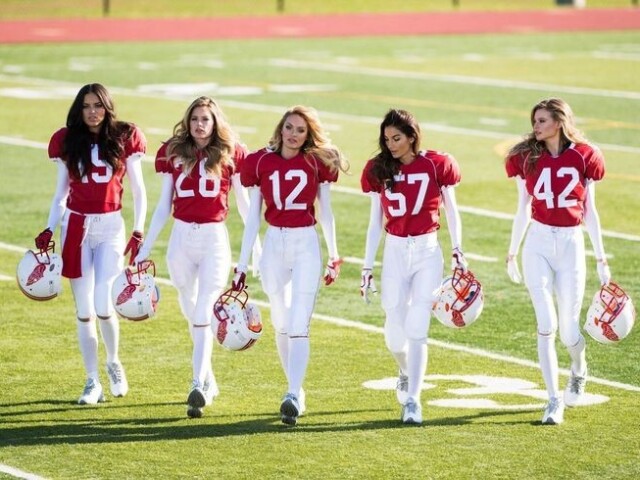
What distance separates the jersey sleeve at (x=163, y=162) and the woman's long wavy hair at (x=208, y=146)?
36mm

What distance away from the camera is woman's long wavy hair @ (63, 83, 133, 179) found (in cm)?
1023

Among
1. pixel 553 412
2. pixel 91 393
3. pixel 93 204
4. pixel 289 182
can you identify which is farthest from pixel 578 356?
pixel 93 204

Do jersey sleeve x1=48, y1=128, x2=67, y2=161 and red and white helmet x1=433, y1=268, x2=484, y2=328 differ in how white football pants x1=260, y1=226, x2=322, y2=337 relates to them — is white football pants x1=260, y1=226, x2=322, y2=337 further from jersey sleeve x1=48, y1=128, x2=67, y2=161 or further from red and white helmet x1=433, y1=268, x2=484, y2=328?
jersey sleeve x1=48, y1=128, x2=67, y2=161

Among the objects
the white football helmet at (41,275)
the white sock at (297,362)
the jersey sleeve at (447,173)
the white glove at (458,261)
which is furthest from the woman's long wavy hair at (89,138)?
the white glove at (458,261)

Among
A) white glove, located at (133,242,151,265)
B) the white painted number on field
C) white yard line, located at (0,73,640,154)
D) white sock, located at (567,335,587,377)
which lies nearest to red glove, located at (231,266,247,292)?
white glove, located at (133,242,151,265)

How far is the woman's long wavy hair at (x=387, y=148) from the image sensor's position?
31.8ft

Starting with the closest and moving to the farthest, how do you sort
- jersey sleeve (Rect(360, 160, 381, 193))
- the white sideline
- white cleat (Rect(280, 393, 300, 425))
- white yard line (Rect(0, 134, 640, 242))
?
the white sideline
white cleat (Rect(280, 393, 300, 425))
jersey sleeve (Rect(360, 160, 381, 193))
white yard line (Rect(0, 134, 640, 242))

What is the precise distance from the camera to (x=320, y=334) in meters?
12.3

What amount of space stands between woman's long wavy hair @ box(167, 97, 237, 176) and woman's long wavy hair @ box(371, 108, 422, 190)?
3.11 ft

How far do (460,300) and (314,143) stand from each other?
1.34 meters

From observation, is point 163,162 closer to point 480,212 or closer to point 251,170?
point 251,170

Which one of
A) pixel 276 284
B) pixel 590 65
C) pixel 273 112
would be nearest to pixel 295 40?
pixel 590 65

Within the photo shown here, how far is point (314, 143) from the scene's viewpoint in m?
9.88

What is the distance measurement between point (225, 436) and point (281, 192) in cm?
154
